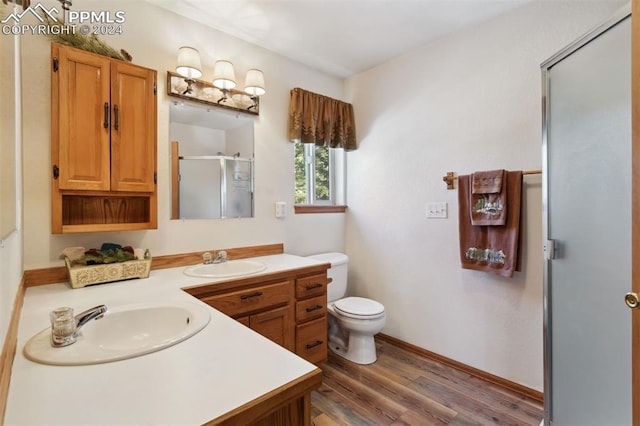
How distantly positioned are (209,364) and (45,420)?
12.0 inches

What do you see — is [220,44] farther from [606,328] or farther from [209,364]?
[606,328]

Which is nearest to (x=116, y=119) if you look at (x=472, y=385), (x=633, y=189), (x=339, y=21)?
(x=339, y=21)

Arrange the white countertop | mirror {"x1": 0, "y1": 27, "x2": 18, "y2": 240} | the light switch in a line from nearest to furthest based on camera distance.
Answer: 1. the white countertop
2. mirror {"x1": 0, "y1": 27, "x2": 18, "y2": 240}
3. the light switch

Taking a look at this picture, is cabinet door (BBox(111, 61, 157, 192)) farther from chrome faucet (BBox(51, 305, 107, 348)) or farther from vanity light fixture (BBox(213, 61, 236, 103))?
chrome faucet (BBox(51, 305, 107, 348))

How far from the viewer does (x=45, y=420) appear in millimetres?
569

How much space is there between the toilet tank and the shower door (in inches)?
56.5

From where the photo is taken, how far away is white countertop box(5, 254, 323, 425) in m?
0.59

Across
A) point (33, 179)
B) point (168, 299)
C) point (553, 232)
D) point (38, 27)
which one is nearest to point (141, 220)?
point (33, 179)

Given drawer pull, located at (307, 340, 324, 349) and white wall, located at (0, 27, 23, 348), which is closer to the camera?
white wall, located at (0, 27, 23, 348)

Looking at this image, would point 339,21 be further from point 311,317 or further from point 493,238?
point 311,317

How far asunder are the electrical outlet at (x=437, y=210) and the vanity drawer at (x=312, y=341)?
1.13 meters

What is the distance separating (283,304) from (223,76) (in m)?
1.56

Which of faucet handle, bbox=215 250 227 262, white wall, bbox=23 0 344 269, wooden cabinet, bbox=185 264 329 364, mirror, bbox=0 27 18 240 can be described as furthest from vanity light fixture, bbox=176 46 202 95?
wooden cabinet, bbox=185 264 329 364

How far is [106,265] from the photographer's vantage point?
154 centimetres
